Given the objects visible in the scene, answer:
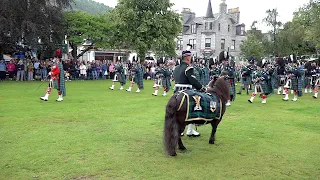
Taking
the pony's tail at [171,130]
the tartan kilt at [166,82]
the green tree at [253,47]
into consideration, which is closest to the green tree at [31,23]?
the tartan kilt at [166,82]

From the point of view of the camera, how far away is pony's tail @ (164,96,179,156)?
6.59 metres

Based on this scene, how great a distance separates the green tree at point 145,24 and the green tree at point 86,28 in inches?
102

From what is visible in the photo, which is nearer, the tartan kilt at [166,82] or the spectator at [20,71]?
the tartan kilt at [166,82]

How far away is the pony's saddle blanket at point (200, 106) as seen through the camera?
22.3 ft

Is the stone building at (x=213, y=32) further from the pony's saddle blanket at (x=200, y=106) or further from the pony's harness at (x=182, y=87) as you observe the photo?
the pony's saddle blanket at (x=200, y=106)

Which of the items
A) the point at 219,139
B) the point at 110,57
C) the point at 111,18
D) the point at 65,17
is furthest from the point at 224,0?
the point at 219,139

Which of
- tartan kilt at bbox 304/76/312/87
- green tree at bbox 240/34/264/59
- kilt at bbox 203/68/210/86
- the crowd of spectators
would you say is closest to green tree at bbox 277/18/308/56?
green tree at bbox 240/34/264/59

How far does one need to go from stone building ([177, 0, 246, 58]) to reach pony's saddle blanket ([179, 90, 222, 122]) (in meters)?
46.9

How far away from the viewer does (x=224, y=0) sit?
57656 mm

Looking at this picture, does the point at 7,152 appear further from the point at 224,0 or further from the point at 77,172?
the point at 224,0

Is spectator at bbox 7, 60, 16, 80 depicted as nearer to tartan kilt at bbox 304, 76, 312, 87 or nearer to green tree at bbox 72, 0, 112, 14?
tartan kilt at bbox 304, 76, 312, 87

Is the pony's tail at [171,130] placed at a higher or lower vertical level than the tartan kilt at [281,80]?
lower

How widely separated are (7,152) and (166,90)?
11969 millimetres

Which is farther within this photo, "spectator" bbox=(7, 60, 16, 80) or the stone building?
the stone building
